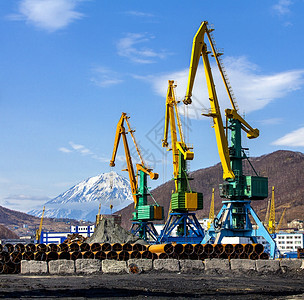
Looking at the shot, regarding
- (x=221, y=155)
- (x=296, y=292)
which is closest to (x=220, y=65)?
(x=221, y=155)

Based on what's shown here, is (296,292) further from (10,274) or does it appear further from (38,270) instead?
(10,274)

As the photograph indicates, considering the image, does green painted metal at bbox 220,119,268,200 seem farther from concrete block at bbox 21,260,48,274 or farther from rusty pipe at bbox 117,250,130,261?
concrete block at bbox 21,260,48,274

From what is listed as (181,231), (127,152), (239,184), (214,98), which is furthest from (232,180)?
(127,152)

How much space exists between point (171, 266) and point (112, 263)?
3.59m

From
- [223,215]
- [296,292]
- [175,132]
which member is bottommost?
[296,292]

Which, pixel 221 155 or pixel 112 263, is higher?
pixel 221 155

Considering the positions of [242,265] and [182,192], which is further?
[182,192]

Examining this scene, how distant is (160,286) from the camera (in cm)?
2588

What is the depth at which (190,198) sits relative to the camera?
2832 inches

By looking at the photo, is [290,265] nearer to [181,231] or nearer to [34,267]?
[34,267]

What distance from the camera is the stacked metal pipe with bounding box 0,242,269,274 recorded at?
38284 mm

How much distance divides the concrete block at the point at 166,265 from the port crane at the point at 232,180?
26.4m

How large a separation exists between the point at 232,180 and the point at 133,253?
23304 millimetres

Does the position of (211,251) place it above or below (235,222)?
below
